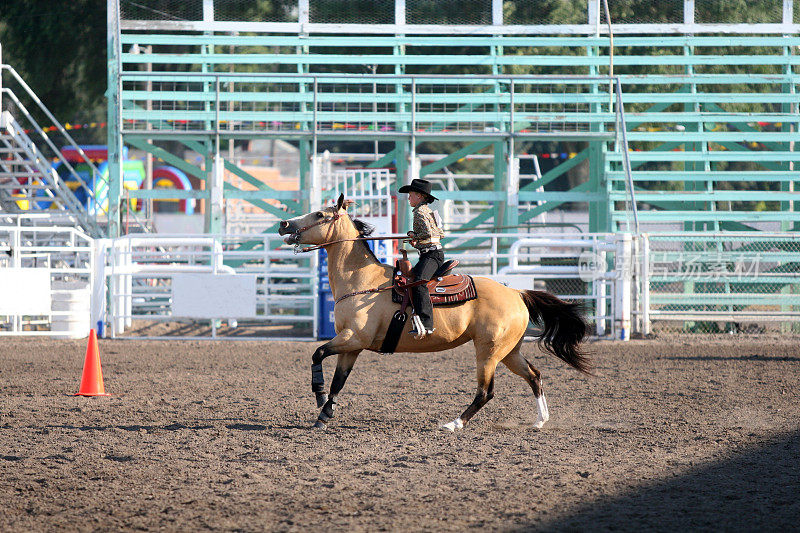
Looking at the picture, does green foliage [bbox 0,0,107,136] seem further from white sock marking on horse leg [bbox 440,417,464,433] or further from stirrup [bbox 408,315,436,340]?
white sock marking on horse leg [bbox 440,417,464,433]

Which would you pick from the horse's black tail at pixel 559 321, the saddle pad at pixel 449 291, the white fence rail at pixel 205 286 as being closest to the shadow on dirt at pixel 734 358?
the horse's black tail at pixel 559 321

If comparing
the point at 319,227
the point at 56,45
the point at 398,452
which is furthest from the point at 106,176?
the point at 398,452

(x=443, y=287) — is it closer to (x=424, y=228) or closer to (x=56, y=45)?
(x=424, y=228)

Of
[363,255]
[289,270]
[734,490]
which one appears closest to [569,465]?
[734,490]

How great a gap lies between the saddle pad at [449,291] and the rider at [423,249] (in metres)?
0.09

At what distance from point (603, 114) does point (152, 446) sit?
13421mm

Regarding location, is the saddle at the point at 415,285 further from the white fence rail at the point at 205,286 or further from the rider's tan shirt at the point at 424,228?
the white fence rail at the point at 205,286

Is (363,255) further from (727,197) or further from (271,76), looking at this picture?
(727,197)

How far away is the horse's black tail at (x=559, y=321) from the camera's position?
7734mm

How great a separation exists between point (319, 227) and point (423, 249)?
0.85 metres

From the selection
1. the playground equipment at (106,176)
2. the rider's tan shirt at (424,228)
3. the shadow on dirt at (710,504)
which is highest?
the playground equipment at (106,176)

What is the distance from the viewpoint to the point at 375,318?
7133 mm

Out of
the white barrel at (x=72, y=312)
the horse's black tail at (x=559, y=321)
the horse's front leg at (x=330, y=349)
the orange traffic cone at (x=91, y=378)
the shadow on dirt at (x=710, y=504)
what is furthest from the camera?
the white barrel at (x=72, y=312)

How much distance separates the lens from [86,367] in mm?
8805
